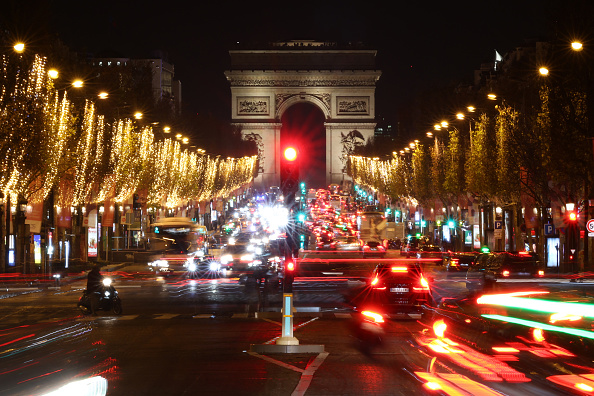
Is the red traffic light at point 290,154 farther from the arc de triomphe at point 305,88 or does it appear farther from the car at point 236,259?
the arc de triomphe at point 305,88

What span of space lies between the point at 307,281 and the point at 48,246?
12.2 metres

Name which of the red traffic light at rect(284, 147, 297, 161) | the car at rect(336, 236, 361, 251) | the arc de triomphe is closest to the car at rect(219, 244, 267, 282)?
the car at rect(336, 236, 361, 251)

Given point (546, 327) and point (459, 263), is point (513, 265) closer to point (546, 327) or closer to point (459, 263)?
point (459, 263)

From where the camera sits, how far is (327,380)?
520 inches

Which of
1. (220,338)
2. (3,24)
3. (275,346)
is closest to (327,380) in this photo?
(275,346)

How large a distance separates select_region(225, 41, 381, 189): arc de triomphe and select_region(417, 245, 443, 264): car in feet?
300

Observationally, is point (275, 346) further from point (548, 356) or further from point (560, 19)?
point (560, 19)

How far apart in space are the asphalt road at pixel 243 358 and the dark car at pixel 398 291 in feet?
2.44

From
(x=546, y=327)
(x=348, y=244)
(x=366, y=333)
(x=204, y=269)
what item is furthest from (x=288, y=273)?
(x=348, y=244)

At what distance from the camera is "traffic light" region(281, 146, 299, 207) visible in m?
17.3

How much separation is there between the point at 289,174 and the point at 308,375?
15.4 ft

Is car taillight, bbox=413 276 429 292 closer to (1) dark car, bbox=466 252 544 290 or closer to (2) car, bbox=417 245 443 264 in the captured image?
Result: (1) dark car, bbox=466 252 544 290

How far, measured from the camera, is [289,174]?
1741cm

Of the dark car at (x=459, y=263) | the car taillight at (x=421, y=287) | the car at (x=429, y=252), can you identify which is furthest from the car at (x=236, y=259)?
the car taillight at (x=421, y=287)
